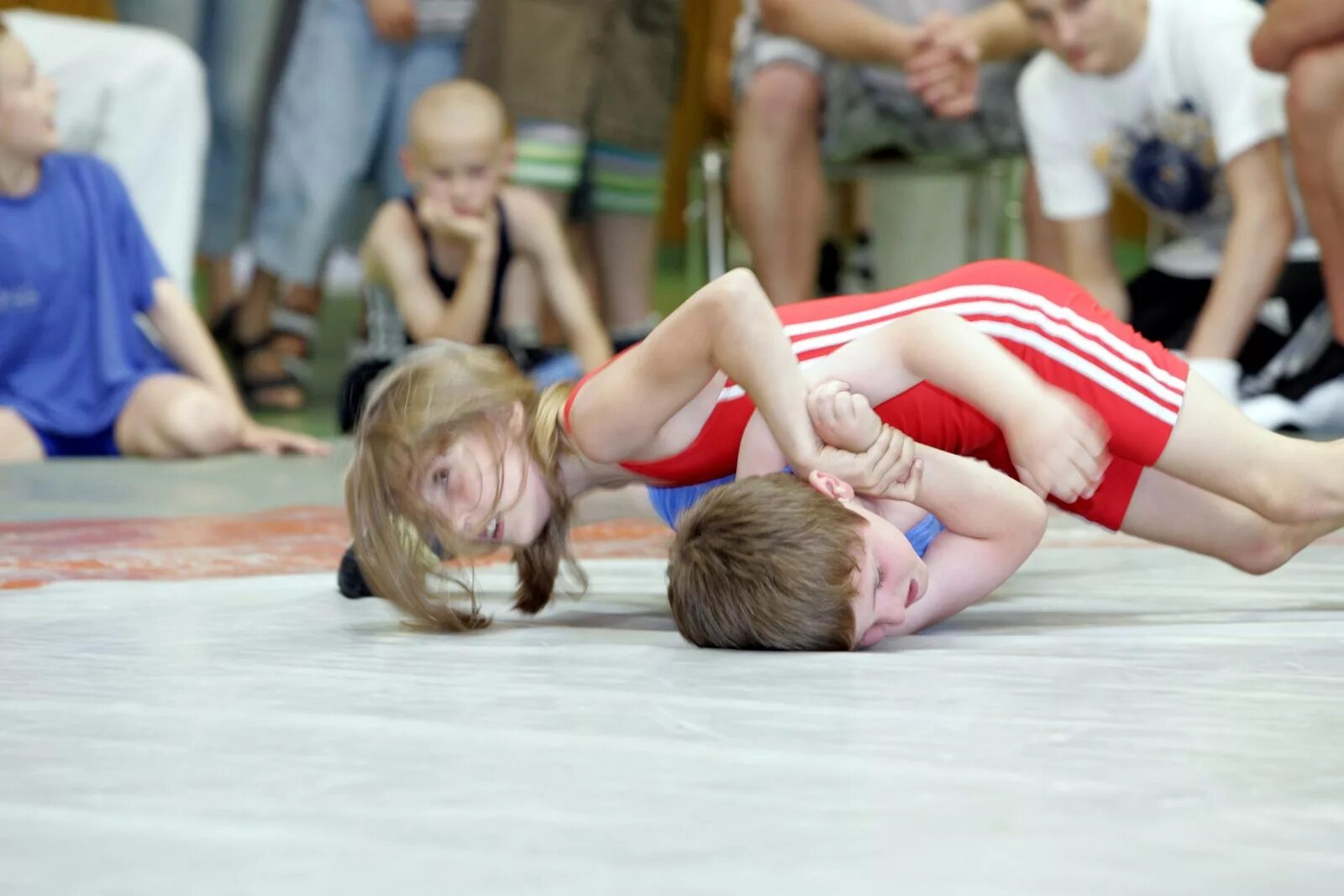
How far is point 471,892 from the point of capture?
776 millimetres

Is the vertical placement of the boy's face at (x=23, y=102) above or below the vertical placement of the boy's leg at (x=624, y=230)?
above

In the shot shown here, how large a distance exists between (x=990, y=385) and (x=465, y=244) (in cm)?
224

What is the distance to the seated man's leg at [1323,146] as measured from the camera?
2791 mm

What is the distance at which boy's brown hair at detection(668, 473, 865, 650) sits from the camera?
1.37m

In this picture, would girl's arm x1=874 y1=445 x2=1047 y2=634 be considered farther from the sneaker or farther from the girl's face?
the sneaker

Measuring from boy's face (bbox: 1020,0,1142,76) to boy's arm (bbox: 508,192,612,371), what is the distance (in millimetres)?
1116

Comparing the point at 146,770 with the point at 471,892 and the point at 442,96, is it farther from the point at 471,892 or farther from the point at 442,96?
the point at 442,96

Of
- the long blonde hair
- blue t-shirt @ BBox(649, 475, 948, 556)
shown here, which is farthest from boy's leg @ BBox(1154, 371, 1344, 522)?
the long blonde hair

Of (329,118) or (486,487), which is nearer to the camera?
(486,487)

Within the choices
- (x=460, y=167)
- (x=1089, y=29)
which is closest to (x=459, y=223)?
(x=460, y=167)

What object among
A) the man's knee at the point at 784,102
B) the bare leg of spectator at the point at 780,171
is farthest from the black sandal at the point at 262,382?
the man's knee at the point at 784,102

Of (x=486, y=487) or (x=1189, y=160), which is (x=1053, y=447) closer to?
(x=486, y=487)

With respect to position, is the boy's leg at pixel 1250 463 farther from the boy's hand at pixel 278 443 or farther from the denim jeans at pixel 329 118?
the denim jeans at pixel 329 118

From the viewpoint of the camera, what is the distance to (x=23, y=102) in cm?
302
